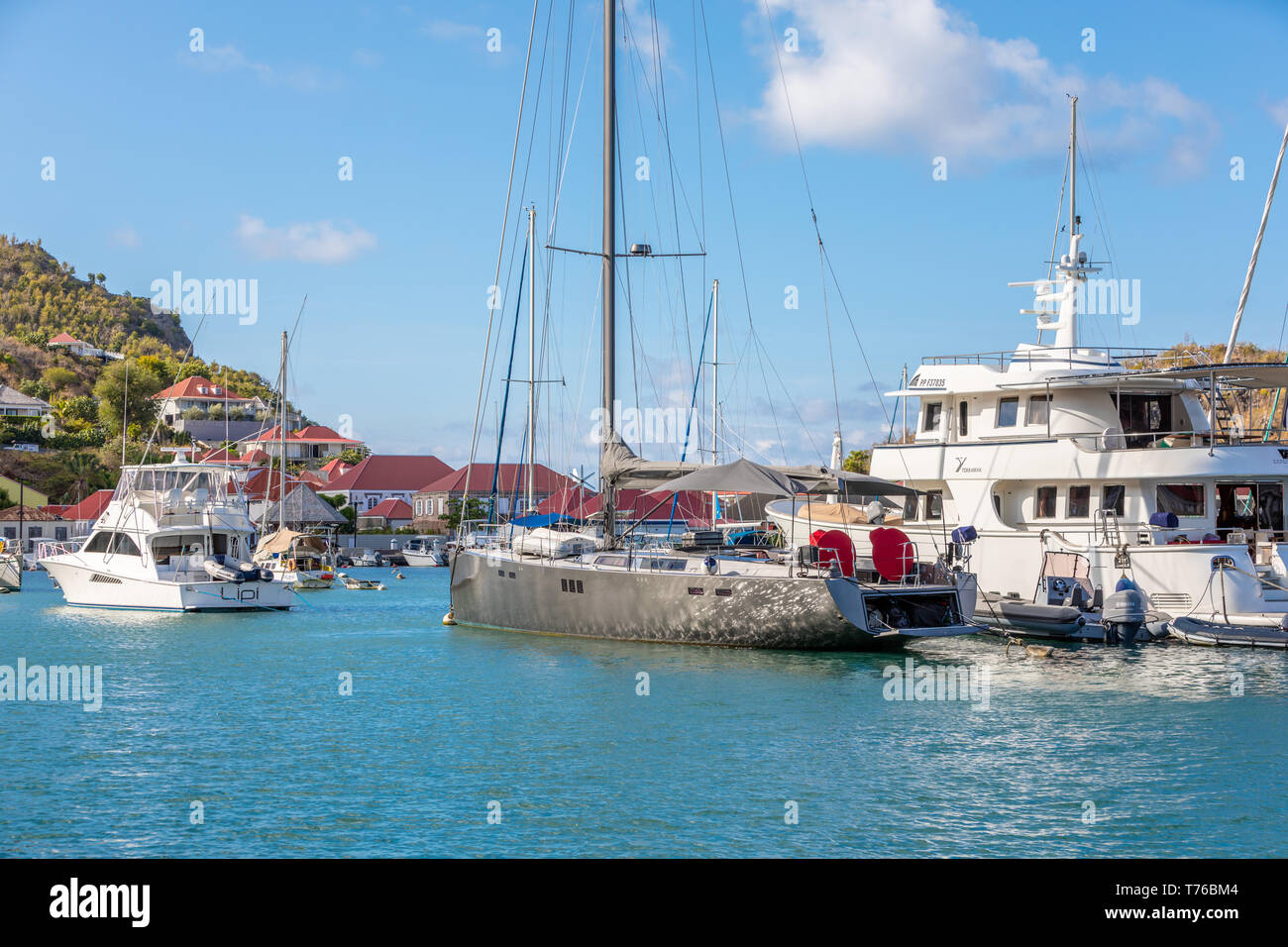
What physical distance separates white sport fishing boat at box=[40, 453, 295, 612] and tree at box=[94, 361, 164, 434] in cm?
8360

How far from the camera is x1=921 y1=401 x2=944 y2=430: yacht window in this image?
33.2m

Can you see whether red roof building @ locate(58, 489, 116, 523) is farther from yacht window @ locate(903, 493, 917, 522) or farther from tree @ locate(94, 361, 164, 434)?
yacht window @ locate(903, 493, 917, 522)

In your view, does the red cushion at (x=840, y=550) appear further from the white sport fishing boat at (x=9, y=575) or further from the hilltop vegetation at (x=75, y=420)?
the hilltop vegetation at (x=75, y=420)

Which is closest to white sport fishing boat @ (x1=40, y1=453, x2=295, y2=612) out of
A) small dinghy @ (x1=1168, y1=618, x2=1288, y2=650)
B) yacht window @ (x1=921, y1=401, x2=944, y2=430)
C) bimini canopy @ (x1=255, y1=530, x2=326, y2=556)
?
bimini canopy @ (x1=255, y1=530, x2=326, y2=556)

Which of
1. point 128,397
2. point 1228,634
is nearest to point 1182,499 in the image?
point 1228,634

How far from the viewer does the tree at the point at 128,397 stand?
123438 millimetres

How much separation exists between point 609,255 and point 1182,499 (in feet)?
49.2

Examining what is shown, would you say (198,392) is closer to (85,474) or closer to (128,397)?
(128,397)

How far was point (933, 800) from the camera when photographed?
13.6 metres

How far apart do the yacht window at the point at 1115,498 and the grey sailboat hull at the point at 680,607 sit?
23.2ft

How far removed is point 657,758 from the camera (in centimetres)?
1591

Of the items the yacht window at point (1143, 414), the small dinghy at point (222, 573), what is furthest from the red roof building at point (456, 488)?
the yacht window at point (1143, 414)
